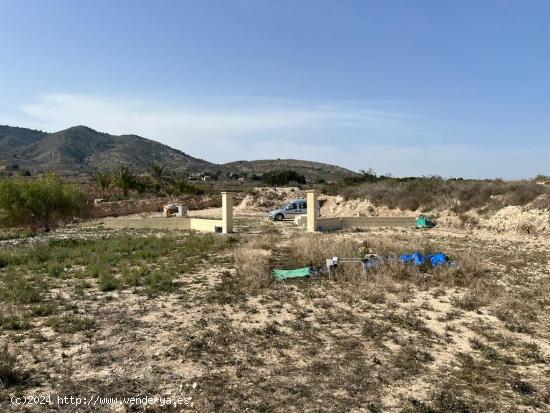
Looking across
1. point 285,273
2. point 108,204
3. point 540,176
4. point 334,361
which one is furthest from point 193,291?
point 540,176

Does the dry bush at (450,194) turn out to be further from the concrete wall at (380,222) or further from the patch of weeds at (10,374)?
the patch of weeds at (10,374)

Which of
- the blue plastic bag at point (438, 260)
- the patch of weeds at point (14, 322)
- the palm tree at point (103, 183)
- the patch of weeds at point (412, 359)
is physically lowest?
the patch of weeds at point (412, 359)

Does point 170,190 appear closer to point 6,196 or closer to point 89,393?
point 6,196

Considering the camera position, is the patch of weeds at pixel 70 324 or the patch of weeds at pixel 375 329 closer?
the patch of weeds at pixel 375 329

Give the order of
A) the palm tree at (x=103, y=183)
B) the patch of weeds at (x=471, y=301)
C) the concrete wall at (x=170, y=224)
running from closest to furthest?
1. the patch of weeds at (x=471, y=301)
2. the concrete wall at (x=170, y=224)
3. the palm tree at (x=103, y=183)

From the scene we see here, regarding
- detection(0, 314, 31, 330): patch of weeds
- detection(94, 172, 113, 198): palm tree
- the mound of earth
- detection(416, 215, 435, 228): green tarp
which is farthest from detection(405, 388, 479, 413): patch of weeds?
detection(94, 172, 113, 198): palm tree

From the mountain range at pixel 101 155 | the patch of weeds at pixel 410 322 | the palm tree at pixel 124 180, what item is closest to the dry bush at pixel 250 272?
the patch of weeds at pixel 410 322

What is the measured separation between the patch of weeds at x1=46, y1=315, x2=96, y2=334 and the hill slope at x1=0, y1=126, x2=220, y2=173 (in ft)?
304

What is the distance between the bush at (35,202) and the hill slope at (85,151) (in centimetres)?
7143

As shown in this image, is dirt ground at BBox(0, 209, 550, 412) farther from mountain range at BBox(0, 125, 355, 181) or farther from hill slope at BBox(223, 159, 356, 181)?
hill slope at BBox(223, 159, 356, 181)

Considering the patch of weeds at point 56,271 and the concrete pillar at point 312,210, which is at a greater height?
the concrete pillar at point 312,210

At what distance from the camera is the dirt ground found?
552cm

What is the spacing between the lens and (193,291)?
10445mm

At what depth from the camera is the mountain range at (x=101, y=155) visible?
339ft
